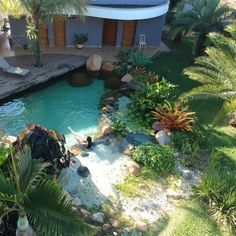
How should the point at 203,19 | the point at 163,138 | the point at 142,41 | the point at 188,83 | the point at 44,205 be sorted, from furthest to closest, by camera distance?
1. the point at 142,41
2. the point at 203,19
3. the point at 188,83
4. the point at 163,138
5. the point at 44,205

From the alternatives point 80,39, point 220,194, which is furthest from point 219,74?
point 80,39

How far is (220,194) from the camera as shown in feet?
31.2

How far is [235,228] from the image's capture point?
29.5ft

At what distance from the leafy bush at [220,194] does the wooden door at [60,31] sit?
1292 cm

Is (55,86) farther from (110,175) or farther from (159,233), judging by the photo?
(159,233)

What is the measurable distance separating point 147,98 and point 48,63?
6543 mm

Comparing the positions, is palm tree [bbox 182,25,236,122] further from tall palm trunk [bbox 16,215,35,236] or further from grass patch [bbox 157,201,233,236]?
tall palm trunk [bbox 16,215,35,236]

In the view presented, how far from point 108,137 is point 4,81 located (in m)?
6.40

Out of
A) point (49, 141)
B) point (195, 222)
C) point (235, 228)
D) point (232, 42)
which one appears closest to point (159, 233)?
point (195, 222)

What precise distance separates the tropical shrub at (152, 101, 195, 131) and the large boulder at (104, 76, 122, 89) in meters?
3.91

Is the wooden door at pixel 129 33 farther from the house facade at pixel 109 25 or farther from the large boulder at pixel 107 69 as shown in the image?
the large boulder at pixel 107 69

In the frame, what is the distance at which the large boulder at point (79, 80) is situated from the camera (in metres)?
16.5

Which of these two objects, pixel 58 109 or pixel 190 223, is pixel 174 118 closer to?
pixel 190 223

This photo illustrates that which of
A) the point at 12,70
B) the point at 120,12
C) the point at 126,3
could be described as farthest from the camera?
the point at 126,3
